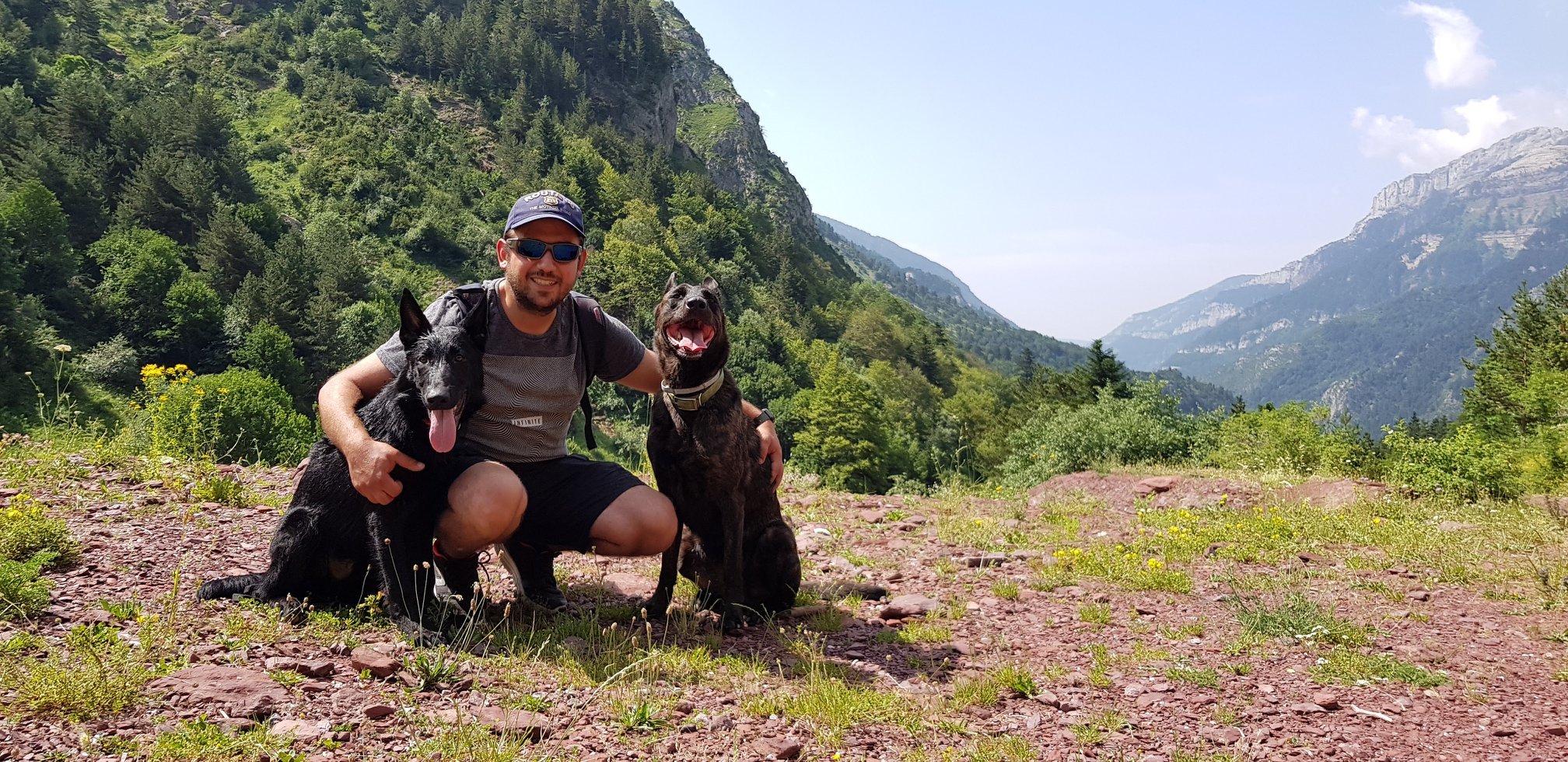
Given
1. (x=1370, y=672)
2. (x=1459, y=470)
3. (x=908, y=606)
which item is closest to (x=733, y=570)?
(x=908, y=606)

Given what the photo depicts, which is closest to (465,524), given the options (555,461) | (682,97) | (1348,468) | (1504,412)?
(555,461)

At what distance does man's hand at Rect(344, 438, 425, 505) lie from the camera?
3213mm

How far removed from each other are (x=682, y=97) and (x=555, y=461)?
163881 millimetres

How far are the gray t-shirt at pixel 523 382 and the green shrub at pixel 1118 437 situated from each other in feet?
43.5

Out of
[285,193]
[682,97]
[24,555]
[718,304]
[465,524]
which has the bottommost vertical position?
A: [24,555]

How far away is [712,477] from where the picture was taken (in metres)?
3.92

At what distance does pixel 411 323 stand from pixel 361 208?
7054cm

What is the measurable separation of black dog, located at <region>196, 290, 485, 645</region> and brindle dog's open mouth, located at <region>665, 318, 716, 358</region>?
94 cm

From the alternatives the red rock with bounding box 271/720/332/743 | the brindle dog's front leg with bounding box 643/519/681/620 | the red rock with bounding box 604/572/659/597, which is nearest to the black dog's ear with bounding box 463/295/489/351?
the brindle dog's front leg with bounding box 643/519/681/620

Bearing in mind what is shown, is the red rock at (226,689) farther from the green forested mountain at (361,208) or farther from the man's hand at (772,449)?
the green forested mountain at (361,208)

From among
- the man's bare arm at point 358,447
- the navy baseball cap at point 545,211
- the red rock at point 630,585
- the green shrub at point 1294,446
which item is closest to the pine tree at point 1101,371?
the green shrub at point 1294,446

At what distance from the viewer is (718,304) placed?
3.93 metres

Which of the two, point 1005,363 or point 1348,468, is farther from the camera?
point 1005,363

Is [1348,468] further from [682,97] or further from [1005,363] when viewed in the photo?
[1005,363]
